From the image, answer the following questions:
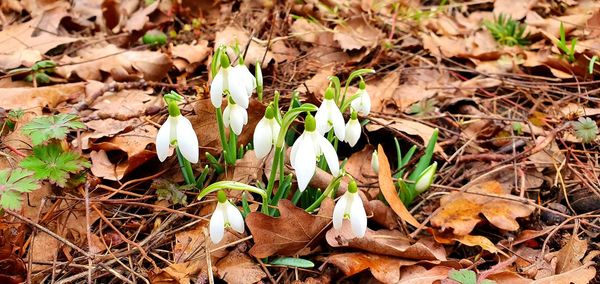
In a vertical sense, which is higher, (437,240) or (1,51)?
(1,51)

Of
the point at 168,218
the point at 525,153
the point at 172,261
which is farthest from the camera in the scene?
the point at 525,153

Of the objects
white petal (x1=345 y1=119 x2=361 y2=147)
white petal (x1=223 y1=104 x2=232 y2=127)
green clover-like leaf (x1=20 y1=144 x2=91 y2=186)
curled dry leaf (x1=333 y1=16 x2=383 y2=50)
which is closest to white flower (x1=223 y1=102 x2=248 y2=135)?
white petal (x1=223 y1=104 x2=232 y2=127)

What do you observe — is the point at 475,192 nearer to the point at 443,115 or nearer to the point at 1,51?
the point at 443,115

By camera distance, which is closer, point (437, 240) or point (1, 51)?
point (437, 240)

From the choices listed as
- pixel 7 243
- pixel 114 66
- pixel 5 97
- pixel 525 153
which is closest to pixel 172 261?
Answer: pixel 7 243

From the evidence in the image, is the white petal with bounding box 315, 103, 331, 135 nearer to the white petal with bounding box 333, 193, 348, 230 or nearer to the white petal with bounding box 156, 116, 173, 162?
the white petal with bounding box 333, 193, 348, 230

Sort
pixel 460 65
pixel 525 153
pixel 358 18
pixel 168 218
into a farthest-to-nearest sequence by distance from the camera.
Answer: pixel 358 18, pixel 460 65, pixel 525 153, pixel 168 218

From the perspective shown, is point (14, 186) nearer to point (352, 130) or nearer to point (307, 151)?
point (307, 151)
